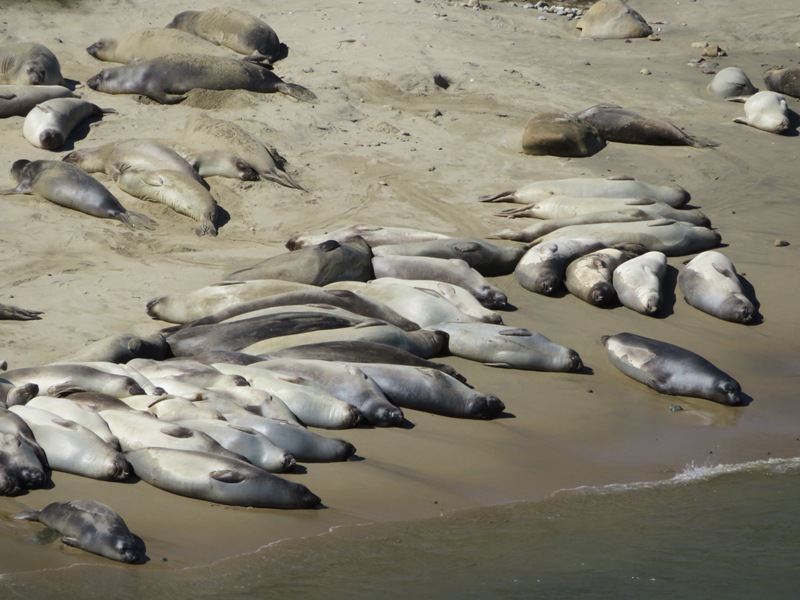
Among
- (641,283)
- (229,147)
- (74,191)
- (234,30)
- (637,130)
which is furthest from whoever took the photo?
(234,30)

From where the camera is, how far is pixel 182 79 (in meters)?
11.2

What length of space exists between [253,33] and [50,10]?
2.43 meters

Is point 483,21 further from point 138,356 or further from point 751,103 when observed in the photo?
point 138,356

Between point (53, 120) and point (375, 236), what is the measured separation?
10.9ft

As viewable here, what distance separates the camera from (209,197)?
352 inches

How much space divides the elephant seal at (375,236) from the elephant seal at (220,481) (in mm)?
3493

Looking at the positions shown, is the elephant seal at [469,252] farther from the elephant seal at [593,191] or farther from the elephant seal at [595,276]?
the elephant seal at [593,191]

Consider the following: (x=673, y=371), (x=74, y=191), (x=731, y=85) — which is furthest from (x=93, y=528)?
(x=731, y=85)

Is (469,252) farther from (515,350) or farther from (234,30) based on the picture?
(234,30)

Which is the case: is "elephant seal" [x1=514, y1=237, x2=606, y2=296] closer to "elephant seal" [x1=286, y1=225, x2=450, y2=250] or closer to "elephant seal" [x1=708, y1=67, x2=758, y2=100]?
"elephant seal" [x1=286, y1=225, x2=450, y2=250]

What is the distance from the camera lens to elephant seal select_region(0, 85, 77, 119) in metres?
10.4

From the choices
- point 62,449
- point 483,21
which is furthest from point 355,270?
point 483,21

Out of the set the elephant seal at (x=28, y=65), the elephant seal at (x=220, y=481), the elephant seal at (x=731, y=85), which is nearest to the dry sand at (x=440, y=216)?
the elephant seal at (x=220, y=481)

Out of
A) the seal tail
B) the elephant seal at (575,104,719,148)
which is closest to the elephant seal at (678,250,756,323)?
the elephant seal at (575,104,719,148)
